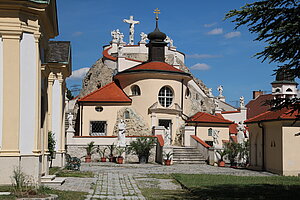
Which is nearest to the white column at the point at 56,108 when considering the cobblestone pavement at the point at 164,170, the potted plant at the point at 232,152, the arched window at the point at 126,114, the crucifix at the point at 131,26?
the cobblestone pavement at the point at 164,170

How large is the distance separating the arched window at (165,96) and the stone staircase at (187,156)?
22.9 ft

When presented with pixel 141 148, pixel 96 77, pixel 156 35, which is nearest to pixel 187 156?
pixel 141 148

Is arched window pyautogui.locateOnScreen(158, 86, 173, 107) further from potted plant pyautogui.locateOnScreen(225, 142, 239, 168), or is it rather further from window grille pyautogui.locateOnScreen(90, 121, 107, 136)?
potted plant pyautogui.locateOnScreen(225, 142, 239, 168)

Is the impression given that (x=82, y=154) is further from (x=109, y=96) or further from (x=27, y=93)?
(x=27, y=93)

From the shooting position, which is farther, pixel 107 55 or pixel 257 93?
pixel 257 93

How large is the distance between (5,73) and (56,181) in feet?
15.9

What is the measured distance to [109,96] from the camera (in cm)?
4384

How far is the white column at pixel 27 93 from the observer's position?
1496 cm

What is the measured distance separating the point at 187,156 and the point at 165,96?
860cm

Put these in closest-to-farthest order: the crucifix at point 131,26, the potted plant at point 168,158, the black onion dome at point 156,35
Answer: the potted plant at point 168,158 < the black onion dome at point 156,35 < the crucifix at point 131,26

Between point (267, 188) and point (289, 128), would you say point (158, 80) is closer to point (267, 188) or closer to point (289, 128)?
point (289, 128)

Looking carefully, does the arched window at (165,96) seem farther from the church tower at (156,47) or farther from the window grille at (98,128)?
the window grille at (98,128)

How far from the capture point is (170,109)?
143 ft

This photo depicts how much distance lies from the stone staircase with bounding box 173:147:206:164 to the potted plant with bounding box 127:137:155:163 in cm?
202
